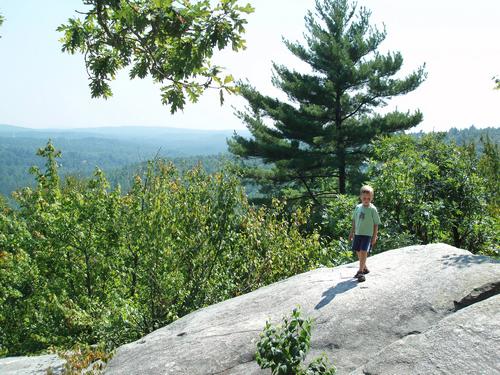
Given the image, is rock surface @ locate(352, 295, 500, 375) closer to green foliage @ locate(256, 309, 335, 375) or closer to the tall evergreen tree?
green foliage @ locate(256, 309, 335, 375)

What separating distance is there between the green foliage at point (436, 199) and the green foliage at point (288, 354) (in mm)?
6826

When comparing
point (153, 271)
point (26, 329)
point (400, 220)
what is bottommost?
point (26, 329)

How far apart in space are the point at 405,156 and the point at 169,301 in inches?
274

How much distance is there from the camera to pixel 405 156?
12.3 m

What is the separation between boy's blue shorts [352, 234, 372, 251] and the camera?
805 cm

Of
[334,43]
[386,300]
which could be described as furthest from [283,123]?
[386,300]

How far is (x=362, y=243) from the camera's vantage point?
8117 mm

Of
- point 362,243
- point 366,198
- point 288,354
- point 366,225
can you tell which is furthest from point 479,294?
point 288,354

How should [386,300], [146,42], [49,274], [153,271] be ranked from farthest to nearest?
[49,274] < [153,271] < [386,300] < [146,42]

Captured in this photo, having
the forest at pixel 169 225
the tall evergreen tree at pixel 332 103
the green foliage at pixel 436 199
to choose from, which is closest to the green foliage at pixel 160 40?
the forest at pixel 169 225

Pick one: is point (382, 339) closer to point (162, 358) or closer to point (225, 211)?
point (162, 358)

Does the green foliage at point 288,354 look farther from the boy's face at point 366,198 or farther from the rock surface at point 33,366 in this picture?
the rock surface at point 33,366

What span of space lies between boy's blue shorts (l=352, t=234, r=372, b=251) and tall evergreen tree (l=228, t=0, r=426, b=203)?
66.1ft

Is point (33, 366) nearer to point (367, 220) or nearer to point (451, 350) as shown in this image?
point (367, 220)
